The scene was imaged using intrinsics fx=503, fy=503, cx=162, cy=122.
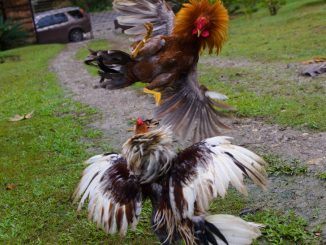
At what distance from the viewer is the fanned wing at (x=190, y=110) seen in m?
4.47

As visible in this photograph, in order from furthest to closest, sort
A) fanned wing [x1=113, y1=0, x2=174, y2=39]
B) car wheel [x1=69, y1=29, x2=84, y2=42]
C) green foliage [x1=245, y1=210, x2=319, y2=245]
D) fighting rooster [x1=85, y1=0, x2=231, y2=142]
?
car wheel [x1=69, y1=29, x2=84, y2=42], fanned wing [x1=113, y1=0, x2=174, y2=39], fighting rooster [x1=85, y1=0, x2=231, y2=142], green foliage [x1=245, y1=210, x2=319, y2=245]

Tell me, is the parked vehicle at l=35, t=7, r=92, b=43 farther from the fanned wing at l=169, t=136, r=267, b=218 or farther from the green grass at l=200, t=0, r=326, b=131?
the fanned wing at l=169, t=136, r=267, b=218

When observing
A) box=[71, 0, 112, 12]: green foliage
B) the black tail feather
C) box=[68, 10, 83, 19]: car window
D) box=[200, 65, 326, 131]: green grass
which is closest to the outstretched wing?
the black tail feather

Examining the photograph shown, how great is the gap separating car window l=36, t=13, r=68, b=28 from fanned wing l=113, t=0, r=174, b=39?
1916 cm

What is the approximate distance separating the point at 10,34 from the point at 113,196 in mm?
20784

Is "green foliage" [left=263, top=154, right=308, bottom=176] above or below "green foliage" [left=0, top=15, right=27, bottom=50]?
above

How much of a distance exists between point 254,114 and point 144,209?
2756mm

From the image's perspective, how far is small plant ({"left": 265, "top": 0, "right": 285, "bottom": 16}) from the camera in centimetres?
1920

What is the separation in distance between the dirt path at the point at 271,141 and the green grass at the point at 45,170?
0.32 metres

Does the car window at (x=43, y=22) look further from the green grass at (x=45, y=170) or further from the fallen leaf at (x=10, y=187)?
the fallen leaf at (x=10, y=187)

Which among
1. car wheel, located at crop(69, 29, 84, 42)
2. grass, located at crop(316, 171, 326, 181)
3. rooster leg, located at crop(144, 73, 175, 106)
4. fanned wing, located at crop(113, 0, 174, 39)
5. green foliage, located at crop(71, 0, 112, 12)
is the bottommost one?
green foliage, located at crop(71, 0, 112, 12)

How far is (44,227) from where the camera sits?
4.18 meters

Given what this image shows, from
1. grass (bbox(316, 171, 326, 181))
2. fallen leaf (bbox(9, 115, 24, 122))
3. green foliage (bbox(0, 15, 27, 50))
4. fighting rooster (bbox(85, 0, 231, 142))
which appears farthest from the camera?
green foliage (bbox(0, 15, 27, 50))

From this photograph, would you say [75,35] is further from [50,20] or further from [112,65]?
[112,65]
